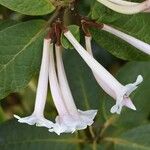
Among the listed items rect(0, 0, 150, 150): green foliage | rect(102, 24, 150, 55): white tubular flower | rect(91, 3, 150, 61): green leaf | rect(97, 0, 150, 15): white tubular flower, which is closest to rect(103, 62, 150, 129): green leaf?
rect(0, 0, 150, 150): green foliage

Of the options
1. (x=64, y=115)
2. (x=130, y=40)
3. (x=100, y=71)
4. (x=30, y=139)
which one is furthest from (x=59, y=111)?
(x=30, y=139)

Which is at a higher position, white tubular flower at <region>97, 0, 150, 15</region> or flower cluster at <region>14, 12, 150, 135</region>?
white tubular flower at <region>97, 0, 150, 15</region>

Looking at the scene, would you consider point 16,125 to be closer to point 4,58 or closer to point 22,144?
point 22,144

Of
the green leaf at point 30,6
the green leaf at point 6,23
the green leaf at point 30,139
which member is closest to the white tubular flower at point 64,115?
the green leaf at point 30,6

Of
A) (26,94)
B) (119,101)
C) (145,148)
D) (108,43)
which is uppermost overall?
(108,43)

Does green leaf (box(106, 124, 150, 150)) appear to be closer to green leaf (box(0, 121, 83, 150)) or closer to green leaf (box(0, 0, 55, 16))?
green leaf (box(0, 121, 83, 150))

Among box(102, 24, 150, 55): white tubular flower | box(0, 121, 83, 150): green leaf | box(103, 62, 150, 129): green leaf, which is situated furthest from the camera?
box(103, 62, 150, 129): green leaf

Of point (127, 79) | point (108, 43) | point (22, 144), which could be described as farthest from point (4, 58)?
point (127, 79)
